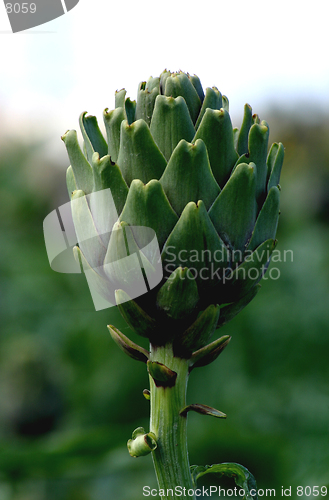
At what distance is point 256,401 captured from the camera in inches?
60.1

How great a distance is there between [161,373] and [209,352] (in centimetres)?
7

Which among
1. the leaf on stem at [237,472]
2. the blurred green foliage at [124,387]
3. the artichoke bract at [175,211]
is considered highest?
the artichoke bract at [175,211]

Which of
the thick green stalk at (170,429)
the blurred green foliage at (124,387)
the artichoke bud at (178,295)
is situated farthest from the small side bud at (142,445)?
the blurred green foliage at (124,387)

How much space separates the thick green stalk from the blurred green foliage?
56 cm

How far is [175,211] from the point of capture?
0.46 meters

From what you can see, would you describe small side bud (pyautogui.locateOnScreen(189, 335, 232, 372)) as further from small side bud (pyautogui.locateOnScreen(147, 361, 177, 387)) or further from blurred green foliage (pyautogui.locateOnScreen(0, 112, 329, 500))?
blurred green foliage (pyautogui.locateOnScreen(0, 112, 329, 500))

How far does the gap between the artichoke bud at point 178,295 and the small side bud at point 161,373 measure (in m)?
0.05

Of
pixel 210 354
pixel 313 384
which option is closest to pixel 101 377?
pixel 313 384

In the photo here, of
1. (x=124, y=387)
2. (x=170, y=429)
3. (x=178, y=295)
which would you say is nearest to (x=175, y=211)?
(x=178, y=295)

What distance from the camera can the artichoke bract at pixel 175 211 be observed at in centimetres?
44

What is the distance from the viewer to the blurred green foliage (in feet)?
3.90

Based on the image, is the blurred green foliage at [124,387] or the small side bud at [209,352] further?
the blurred green foliage at [124,387]

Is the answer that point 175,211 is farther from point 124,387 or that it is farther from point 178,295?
point 124,387

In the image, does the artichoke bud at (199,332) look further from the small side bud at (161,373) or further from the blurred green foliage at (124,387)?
the blurred green foliage at (124,387)
